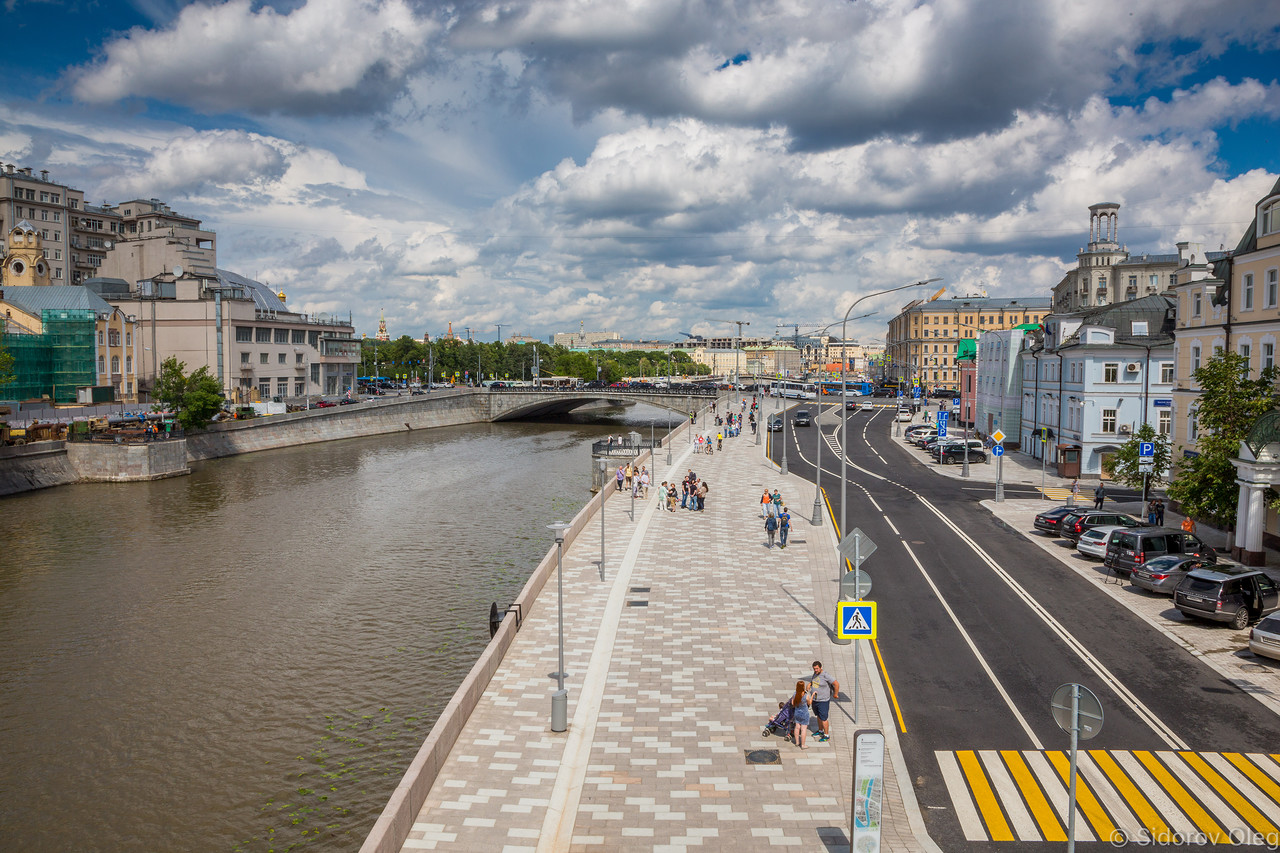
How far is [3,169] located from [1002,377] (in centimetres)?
12124

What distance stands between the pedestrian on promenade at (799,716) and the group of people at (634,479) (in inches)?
952

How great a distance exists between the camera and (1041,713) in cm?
1609

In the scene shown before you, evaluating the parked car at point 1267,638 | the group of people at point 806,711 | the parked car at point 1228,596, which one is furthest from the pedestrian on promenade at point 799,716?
the parked car at point 1228,596

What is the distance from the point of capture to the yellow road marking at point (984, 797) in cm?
1203

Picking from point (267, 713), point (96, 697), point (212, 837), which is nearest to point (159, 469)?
point (96, 697)

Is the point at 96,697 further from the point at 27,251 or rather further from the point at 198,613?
the point at 27,251

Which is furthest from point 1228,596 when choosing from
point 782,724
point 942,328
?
point 942,328

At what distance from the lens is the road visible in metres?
12.5

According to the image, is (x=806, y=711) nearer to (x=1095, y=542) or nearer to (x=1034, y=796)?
(x=1034, y=796)

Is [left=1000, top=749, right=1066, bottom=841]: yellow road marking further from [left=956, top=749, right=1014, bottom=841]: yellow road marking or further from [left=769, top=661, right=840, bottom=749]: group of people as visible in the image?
[left=769, top=661, right=840, bottom=749]: group of people

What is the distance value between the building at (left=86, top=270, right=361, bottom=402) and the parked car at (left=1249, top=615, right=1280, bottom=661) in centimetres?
9197

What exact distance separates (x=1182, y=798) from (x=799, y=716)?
19.7 ft

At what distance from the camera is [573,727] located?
15.3m

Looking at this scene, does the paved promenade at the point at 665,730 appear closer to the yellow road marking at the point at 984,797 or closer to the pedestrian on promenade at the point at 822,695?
the pedestrian on promenade at the point at 822,695
